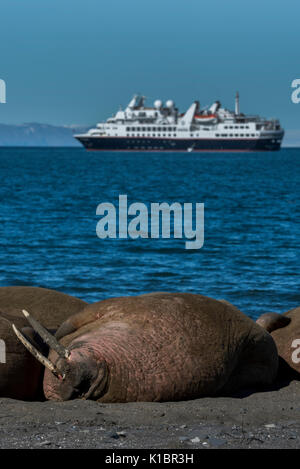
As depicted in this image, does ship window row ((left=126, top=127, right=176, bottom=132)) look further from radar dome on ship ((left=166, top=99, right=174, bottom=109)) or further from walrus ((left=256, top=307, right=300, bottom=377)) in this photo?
walrus ((left=256, top=307, right=300, bottom=377))

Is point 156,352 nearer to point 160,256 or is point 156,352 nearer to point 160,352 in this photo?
point 160,352

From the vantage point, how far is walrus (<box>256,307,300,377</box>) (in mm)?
7137

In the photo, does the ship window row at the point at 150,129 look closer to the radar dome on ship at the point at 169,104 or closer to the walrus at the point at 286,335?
the radar dome on ship at the point at 169,104

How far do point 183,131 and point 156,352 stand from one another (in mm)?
157366

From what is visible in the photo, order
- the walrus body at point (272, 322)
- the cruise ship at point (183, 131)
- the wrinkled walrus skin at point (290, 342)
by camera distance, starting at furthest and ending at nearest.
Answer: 1. the cruise ship at point (183, 131)
2. the walrus body at point (272, 322)
3. the wrinkled walrus skin at point (290, 342)

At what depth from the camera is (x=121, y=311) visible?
6363mm

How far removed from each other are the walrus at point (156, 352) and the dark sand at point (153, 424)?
0.41 feet

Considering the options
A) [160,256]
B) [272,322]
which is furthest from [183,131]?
[272,322]

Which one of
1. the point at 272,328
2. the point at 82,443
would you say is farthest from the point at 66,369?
the point at 272,328

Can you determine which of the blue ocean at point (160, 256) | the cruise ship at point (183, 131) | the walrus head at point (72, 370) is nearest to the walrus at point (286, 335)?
the walrus head at point (72, 370)

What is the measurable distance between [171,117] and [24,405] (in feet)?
526

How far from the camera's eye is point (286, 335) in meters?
7.42

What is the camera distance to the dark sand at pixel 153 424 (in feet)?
15.6

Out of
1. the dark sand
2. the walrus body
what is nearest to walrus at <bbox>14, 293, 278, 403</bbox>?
the dark sand
